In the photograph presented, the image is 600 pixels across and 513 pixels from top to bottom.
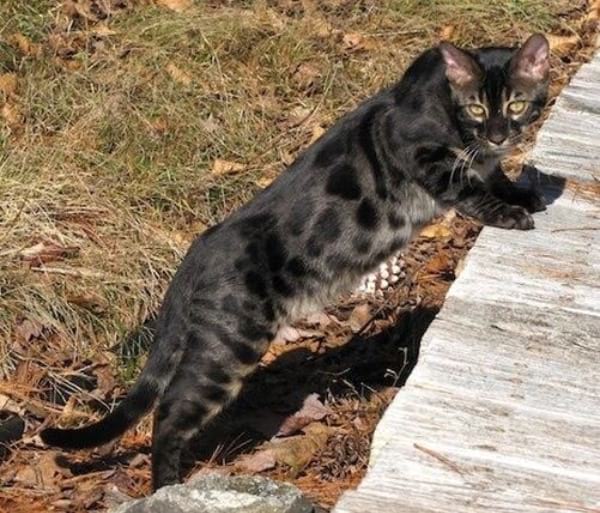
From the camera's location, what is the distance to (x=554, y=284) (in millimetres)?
4191

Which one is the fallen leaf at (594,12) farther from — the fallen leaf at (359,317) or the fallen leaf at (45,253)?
the fallen leaf at (45,253)

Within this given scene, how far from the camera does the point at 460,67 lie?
189 inches

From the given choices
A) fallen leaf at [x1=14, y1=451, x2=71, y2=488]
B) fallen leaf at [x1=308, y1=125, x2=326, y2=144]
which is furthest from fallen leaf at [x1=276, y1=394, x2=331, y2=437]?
fallen leaf at [x1=308, y1=125, x2=326, y2=144]

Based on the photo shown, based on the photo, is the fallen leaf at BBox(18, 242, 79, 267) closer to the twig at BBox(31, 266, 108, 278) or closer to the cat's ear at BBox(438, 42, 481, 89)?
the twig at BBox(31, 266, 108, 278)

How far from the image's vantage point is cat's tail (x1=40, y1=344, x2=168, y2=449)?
4.49 meters

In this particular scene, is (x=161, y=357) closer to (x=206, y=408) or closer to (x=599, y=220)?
(x=206, y=408)

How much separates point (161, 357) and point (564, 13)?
4.09 m

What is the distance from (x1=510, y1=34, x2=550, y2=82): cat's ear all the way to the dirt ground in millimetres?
1277

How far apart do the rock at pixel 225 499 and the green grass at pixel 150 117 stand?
84.8 inches

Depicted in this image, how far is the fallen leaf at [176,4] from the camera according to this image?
7.52m

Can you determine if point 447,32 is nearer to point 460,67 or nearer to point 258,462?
point 460,67

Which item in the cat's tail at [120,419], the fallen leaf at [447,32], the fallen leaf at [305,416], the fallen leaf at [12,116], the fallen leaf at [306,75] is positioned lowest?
the fallen leaf at [305,416]

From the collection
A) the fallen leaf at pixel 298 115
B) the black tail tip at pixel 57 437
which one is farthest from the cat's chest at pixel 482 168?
the fallen leaf at pixel 298 115

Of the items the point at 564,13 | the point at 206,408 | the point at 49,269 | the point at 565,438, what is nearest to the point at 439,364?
the point at 565,438
